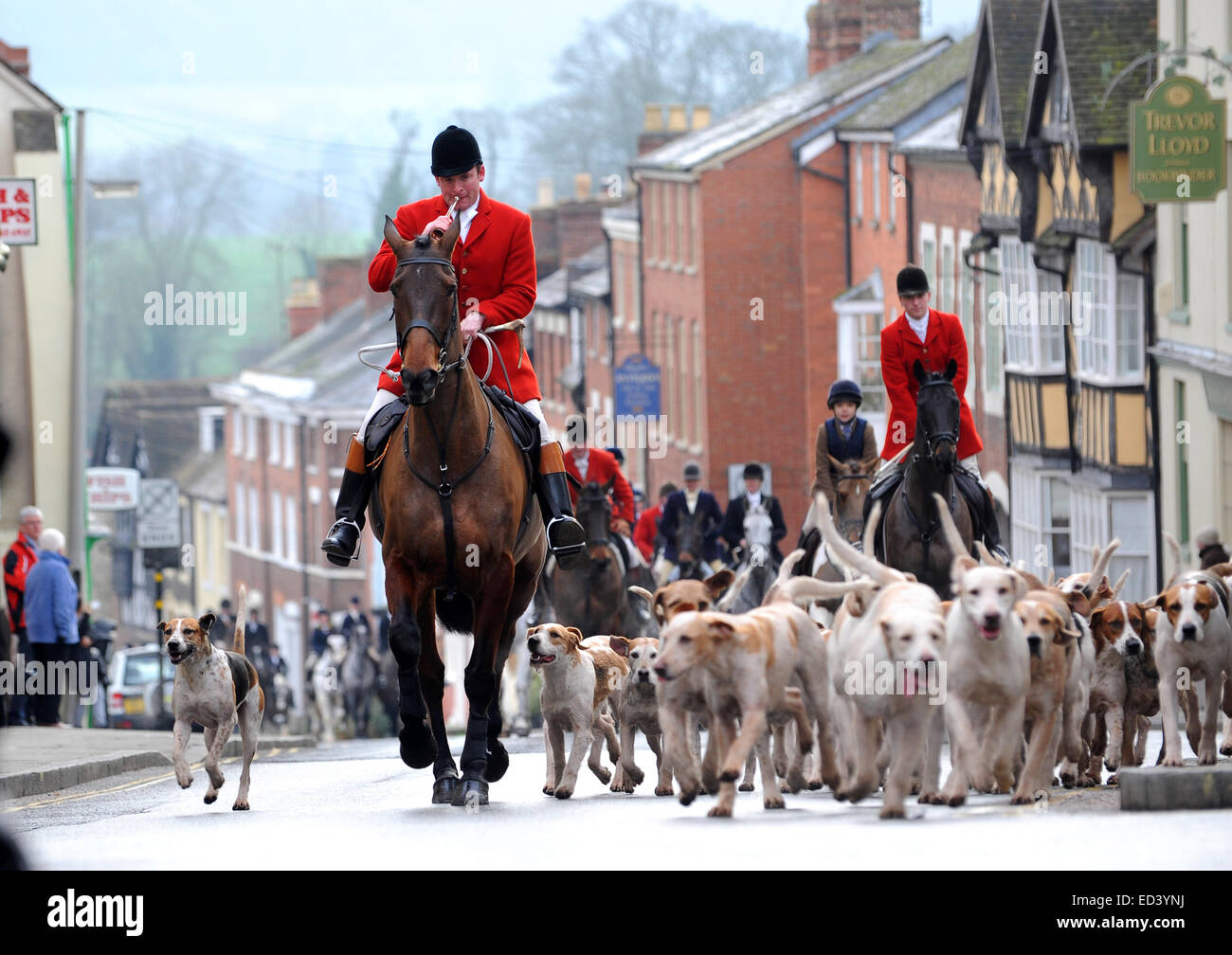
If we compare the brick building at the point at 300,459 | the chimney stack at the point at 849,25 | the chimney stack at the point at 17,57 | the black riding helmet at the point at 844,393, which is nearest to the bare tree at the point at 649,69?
the brick building at the point at 300,459

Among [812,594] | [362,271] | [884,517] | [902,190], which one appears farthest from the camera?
[362,271]

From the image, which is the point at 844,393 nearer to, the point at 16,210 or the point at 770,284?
the point at 16,210

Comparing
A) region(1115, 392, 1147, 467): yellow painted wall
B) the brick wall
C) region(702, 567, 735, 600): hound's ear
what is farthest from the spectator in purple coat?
the brick wall

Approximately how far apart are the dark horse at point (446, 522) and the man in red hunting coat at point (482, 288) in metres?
0.28

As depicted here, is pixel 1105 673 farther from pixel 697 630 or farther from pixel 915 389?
pixel 697 630

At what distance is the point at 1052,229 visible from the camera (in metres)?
38.6

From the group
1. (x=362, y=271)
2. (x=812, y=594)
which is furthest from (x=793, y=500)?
(x=812, y=594)

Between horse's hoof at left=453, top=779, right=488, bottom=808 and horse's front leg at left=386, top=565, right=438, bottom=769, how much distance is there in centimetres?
37

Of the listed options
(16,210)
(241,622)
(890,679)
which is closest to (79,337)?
(16,210)

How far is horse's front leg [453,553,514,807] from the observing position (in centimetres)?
1229

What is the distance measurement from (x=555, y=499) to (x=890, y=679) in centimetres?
323

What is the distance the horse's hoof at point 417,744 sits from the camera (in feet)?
41.3

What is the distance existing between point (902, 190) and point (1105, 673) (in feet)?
123

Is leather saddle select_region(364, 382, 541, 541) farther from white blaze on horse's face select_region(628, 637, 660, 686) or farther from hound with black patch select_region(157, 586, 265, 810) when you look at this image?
hound with black patch select_region(157, 586, 265, 810)
